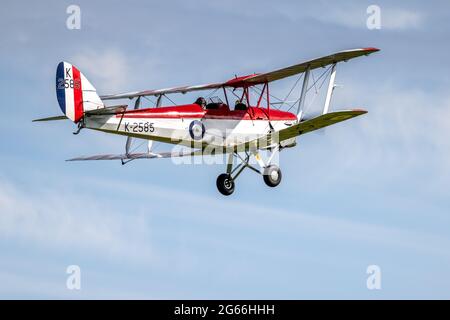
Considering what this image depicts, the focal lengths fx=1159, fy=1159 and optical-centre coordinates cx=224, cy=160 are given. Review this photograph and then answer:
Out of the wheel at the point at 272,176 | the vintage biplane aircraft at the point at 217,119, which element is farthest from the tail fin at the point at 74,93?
the wheel at the point at 272,176

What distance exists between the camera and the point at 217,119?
1399 inches

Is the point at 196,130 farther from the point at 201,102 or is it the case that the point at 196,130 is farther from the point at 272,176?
the point at 272,176

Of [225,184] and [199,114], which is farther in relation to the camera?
[225,184]

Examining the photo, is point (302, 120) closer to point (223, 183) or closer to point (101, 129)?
point (223, 183)

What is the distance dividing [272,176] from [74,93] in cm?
704

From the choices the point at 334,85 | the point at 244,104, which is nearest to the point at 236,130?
the point at 244,104

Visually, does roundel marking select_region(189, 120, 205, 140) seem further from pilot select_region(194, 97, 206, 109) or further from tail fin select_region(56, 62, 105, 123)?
tail fin select_region(56, 62, 105, 123)

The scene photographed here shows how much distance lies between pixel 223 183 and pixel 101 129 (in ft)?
15.0

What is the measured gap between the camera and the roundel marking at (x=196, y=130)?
1373 inches

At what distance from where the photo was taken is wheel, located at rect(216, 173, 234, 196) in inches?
1415

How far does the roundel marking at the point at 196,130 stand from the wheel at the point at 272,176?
269 centimetres

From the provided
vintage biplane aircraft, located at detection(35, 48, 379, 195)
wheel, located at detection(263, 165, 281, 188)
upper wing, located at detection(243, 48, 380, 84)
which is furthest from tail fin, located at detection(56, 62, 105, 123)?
wheel, located at detection(263, 165, 281, 188)

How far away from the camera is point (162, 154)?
37.8 metres

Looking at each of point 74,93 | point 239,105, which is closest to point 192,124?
point 239,105
